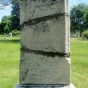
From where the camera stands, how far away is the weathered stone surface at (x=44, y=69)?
330 centimetres

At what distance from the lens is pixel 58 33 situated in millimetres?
3283

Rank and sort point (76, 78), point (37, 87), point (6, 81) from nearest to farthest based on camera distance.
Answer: point (37, 87), point (6, 81), point (76, 78)

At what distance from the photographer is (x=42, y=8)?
3.31 m

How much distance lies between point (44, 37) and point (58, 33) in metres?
0.17

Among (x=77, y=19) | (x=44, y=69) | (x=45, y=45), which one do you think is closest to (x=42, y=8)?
(x=45, y=45)

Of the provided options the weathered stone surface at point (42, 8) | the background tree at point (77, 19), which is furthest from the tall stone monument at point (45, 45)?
the background tree at point (77, 19)

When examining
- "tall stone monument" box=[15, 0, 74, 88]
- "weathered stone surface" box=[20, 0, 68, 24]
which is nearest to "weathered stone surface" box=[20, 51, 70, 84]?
"tall stone monument" box=[15, 0, 74, 88]

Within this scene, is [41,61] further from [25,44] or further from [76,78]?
[76,78]

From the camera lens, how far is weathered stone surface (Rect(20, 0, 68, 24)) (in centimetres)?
330

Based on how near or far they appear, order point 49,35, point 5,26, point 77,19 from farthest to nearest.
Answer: point 5,26 → point 77,19 → point 49,35

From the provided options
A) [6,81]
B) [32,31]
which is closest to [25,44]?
[32,31]

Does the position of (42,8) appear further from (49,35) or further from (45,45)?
(45,45)

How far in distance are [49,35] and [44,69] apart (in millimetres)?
405

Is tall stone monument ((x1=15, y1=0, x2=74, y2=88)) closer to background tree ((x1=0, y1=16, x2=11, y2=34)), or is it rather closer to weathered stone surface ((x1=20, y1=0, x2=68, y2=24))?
weathered stone surface ((x1=20, y1=0, x2=68, y2=24))
